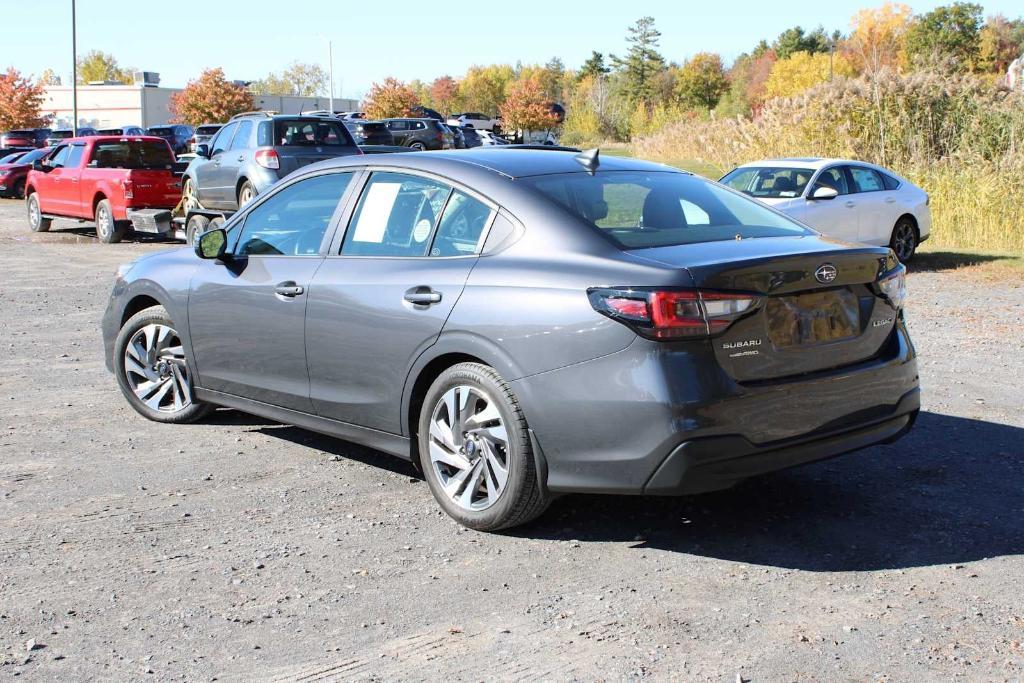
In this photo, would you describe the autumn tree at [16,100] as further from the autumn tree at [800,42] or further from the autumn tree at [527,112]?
the autumn tree at [800,42]

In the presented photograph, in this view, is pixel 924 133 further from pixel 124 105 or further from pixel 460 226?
pixel 124 105

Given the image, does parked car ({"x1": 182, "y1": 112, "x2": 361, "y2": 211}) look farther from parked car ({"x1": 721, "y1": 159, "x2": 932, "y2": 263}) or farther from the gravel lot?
the gravel lot

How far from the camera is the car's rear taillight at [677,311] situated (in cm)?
447

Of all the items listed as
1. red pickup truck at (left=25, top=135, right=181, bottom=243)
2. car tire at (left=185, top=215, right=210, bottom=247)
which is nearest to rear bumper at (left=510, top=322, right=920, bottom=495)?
car tire at (left=185, top=215, right=210, bottom=247)

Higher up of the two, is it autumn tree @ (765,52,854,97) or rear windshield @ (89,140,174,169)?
autumn tree @ (765,52,854,97)

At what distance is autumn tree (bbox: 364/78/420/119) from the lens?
2692 inches

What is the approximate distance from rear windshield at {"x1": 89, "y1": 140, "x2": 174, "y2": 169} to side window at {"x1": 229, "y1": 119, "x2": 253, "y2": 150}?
2722 mm

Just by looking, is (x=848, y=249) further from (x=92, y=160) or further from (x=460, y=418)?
(x=92, y=160)

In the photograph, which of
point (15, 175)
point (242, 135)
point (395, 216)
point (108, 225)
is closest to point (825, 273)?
point (395, 216)

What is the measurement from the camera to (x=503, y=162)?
220 inches

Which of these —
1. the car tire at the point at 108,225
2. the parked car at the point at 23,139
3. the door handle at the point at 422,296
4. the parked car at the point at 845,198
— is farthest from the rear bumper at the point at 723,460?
→ the parked car at the point at 23,139

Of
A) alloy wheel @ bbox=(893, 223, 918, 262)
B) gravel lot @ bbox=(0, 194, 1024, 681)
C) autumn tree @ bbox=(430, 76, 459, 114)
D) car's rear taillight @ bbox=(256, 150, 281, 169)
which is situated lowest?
gravel lot @ bbox=(0, 194, 1024, 681)

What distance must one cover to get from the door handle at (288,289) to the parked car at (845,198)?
10345 mm

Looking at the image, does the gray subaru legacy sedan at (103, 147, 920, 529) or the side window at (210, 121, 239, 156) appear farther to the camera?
the side window at (210, 121, 239, 156)
